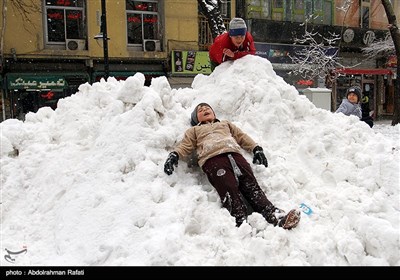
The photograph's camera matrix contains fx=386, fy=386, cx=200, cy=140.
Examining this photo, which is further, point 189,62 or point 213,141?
point 189,62

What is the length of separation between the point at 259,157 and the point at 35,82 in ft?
38.3

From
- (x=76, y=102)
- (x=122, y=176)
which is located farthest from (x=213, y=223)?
(x=76, y=102)

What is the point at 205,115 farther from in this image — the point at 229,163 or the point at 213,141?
the point at 229,163

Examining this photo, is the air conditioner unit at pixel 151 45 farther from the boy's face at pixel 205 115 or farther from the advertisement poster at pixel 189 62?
the boy's face at pixel 205 115

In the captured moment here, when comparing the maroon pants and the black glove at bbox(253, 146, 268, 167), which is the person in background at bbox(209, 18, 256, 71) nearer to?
the black glove at bbox(253, 146, 268, 167)

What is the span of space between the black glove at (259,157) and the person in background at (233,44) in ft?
6.48

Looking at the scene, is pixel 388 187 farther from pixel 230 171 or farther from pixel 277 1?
pixel 277 1

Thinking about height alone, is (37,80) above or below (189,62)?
below

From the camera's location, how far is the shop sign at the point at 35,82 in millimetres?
13266

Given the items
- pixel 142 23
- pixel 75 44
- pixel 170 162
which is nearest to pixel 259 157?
pixel 170 162

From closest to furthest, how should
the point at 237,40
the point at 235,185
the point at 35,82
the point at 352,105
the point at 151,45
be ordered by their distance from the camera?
1. the point at 235,185
2. the point at 237,40
3. the point at 352,105
4. the point at 35,82
5. the point at 151,45

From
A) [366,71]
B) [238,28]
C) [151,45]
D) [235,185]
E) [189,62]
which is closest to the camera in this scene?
[235,185]

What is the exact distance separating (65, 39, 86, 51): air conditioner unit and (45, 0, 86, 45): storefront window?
0.65ft

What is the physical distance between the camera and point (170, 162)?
12.7ft
